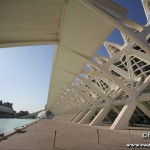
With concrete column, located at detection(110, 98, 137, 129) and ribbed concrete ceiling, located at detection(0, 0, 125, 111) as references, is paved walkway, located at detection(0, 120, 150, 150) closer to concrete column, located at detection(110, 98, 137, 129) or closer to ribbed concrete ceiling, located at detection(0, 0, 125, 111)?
concrete column, located at detection(110, 98, 137, 129)

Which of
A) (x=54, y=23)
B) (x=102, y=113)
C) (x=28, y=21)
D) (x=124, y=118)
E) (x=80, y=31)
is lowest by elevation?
(x=124, y=118)

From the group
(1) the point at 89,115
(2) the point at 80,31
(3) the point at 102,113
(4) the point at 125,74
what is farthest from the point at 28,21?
(1) the point at 89,115

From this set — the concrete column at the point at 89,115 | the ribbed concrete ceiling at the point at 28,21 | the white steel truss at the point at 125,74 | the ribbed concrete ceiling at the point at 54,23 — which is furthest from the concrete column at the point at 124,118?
the concrete column at the point at 89,115

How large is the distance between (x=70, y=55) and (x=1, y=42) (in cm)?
719

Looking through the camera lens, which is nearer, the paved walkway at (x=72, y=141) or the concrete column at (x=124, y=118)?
the paved walkway at (x=72, y=141)

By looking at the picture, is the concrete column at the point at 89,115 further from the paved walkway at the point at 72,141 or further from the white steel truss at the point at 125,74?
the paved walkway at the point at 72,141

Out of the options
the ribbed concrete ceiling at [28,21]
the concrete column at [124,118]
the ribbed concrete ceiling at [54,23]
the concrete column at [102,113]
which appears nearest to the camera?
the ribbed concrete ceiling at [28,21]

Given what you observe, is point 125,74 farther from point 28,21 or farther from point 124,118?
point 28,21

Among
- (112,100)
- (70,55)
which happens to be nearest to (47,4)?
(70,55)

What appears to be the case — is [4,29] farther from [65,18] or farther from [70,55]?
[70,55]

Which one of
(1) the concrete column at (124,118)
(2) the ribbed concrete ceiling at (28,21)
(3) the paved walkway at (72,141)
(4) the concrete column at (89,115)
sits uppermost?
(2) the ribbed concrete ceiling at (28,21)

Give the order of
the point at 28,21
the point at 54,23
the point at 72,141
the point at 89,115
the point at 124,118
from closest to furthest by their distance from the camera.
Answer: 1. the point at 28,21
2. the point at 72,141
3. the point at 54,23
4. the point at 124,118
5. the point at 89,115

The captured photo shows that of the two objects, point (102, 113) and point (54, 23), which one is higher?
point (54, 23)

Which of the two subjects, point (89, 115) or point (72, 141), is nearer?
point (72, 141)
